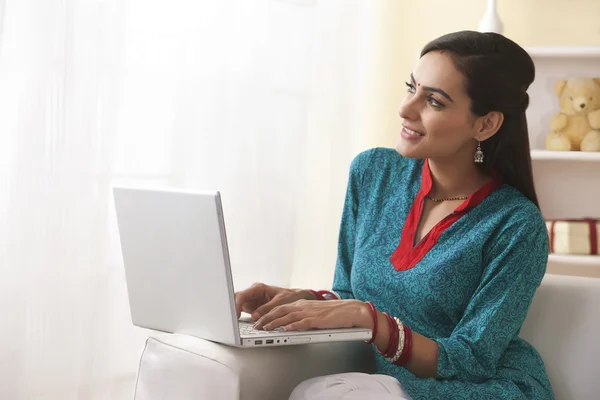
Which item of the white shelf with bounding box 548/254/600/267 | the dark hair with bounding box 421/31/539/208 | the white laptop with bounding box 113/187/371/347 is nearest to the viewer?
the white laptop with bounding box 113/187/371/347

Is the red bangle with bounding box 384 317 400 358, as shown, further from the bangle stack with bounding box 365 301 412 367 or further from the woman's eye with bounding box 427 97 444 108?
the woman's eye with bounding box 427 97 444 108

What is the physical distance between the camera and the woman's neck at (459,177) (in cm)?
181

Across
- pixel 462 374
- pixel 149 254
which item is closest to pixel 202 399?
pixel 149 254

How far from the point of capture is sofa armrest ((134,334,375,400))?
4.71ft

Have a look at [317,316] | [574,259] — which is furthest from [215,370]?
[574,259]

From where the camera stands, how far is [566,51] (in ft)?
9.09

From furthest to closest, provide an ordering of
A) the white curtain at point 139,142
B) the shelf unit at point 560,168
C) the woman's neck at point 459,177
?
the shelf unit at point 560,168, the white curtain at point 139,142, the woman's neck at point 459,177

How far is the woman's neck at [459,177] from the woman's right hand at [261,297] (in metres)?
0.39

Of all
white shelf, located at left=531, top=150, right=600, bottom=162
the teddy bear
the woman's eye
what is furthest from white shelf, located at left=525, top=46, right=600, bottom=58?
the woman's eye

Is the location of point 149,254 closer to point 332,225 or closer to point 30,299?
point 30,299

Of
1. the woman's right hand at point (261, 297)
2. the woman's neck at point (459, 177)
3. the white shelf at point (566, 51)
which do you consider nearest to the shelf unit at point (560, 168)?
the white shelf at point (566, 51)

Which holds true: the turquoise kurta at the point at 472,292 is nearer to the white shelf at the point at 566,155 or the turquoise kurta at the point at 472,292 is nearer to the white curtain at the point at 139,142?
the white curtain at the point at 139,142

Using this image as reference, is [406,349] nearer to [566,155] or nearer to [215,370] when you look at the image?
[215,370]

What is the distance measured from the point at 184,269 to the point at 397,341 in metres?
0.43
